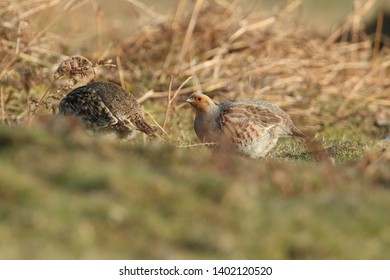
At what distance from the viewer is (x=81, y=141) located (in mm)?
6078

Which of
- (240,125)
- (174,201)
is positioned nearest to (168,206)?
(174,201)

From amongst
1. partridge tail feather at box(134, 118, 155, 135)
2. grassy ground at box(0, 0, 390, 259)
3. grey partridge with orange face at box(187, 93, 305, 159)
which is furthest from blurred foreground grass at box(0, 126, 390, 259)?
partridge tail feather at box(134, 118, 155, 135)

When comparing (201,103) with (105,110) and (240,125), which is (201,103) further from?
(105,110)

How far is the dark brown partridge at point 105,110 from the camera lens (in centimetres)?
843

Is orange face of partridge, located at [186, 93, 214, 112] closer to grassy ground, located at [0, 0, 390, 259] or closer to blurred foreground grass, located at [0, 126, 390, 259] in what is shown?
grassy ground, located at [0, 0, 390, 259]

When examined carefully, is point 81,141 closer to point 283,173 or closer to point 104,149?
point 104,149

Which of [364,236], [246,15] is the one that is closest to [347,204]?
[364,236]

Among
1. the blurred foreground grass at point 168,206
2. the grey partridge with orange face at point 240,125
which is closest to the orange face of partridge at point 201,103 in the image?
the grey partridge with orange face at point 240,125

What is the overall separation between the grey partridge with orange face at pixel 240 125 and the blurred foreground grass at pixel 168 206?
85.8 inches

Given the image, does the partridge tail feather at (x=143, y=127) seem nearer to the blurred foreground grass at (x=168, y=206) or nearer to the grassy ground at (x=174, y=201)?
the grassy ground at (x=174, y=201)

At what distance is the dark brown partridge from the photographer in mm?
8430

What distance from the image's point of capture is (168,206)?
17.4ft

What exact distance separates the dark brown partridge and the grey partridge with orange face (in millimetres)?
609
